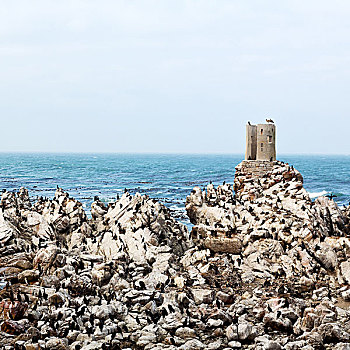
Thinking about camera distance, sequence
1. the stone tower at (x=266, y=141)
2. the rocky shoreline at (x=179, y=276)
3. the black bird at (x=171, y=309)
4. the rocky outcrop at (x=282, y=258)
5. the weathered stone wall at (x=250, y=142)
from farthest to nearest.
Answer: the weathered stone wall at (x=250, y=142), the stone tower at (x=266, y=141), the black bird at (x=171, y=309), the rocky outcrop at (x=282, y=258), the rocky shoreline at (x=179, y=276)

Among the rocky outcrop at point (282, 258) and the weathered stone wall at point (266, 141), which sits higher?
the weathered stone wall at point (266, 141)

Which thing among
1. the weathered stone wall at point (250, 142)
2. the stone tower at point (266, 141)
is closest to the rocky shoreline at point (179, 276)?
the stone tower at point (266, 141)

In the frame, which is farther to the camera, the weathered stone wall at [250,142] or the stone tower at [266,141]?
the weathered stone wall at [250,142]

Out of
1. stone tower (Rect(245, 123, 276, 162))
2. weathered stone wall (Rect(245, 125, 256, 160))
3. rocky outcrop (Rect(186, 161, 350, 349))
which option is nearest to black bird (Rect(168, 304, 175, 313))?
rocky outcrop (Rect(186, 161, 350, 349))

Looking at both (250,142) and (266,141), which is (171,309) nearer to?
(266,141)

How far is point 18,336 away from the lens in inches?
669

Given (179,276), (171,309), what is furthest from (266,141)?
(171,309)

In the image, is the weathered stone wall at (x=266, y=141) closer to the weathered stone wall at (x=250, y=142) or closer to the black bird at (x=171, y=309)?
the weathered stone wall at (x=250, y=142)

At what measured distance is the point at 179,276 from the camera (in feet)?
81.3

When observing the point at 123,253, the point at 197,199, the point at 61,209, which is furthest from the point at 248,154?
the point at 123,253

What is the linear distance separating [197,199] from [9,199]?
2088 centimetres

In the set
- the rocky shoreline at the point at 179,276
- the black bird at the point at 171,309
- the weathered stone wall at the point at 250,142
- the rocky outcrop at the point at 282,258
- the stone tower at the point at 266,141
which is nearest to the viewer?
the rocky shoreline at the point at 179,276

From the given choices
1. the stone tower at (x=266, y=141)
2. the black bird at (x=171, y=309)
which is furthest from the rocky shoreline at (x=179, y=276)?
the stone tower at (x=266, y=141)

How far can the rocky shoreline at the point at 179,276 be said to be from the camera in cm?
1758
